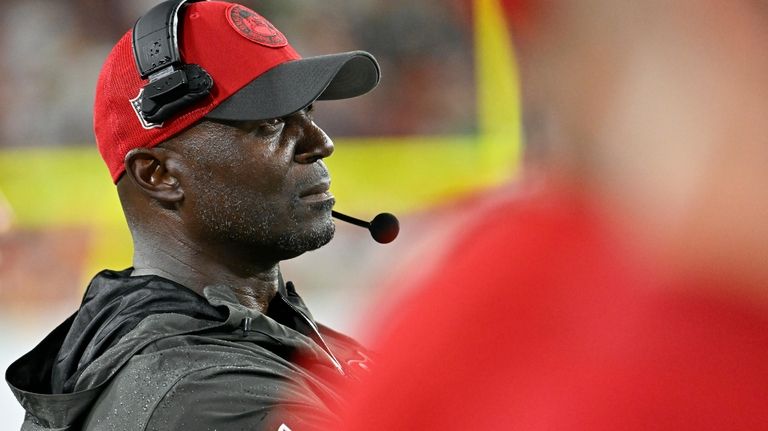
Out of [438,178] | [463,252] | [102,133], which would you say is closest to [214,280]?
[102,133]

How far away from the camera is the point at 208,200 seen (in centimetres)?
123

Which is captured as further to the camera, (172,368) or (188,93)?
(188,93)

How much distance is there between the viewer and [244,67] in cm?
120

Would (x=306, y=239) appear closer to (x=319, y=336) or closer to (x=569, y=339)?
(x=319, y=336)

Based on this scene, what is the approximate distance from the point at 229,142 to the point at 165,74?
0.36 ft

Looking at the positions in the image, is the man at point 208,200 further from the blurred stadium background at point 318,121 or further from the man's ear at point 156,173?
the blurred stadium background at point 318,121

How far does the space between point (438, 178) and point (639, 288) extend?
2.91 meters

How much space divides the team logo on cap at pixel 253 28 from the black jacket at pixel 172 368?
0.30 metres

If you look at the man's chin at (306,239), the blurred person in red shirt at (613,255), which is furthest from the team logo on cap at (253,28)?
the blurred person in red shirt at (613,255)

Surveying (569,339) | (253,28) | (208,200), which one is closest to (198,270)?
(208,200)

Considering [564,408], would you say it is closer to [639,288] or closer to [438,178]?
[639,288]

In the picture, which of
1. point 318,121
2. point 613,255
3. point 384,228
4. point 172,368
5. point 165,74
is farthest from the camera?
point 318,121

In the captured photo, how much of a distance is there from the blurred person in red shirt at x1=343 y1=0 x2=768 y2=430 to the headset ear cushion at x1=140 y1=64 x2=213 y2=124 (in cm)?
87

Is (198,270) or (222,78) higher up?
(222,78)
